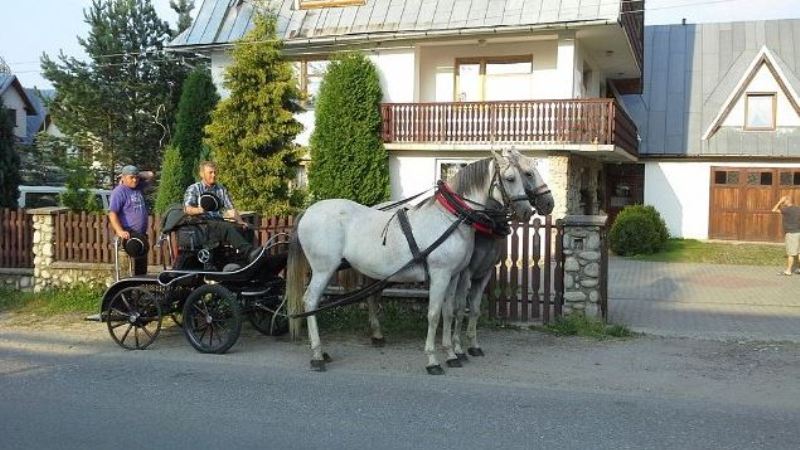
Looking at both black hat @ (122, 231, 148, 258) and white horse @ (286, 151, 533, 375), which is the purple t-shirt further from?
white horse @ (286, 151, 533, 375)

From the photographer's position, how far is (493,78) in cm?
2136

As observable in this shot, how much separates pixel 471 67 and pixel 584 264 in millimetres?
13376

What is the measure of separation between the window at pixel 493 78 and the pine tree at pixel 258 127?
26.7ft

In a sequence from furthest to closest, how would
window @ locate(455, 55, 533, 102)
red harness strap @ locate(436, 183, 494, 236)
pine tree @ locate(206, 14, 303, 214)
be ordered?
window @ locate(455, 55, 533, 102) → pine tree @ locate(206, 14, 303, 214) → red harness strap @ locate(436, 183, 494, 236)

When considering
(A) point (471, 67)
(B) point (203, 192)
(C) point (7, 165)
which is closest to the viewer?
(B) point (203, 192)

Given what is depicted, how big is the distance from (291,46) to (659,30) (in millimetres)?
17682

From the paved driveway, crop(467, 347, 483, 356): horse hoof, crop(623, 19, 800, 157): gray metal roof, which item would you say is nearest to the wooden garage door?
crop(623, 19, 800, 157): gray metal roof

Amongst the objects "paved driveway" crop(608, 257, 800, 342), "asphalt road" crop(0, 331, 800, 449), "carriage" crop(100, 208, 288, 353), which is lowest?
"asphalt road" crop(0, 331, 800, 449)

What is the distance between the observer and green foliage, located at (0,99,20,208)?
15.2m

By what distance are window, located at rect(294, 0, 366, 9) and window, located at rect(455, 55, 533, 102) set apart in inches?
141

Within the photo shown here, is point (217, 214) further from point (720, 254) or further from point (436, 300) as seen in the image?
point (720, 254)

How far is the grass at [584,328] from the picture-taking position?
8930mm

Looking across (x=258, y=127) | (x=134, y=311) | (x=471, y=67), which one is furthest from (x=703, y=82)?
(x=134, y=311)

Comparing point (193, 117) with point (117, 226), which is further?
point (193, 117)
